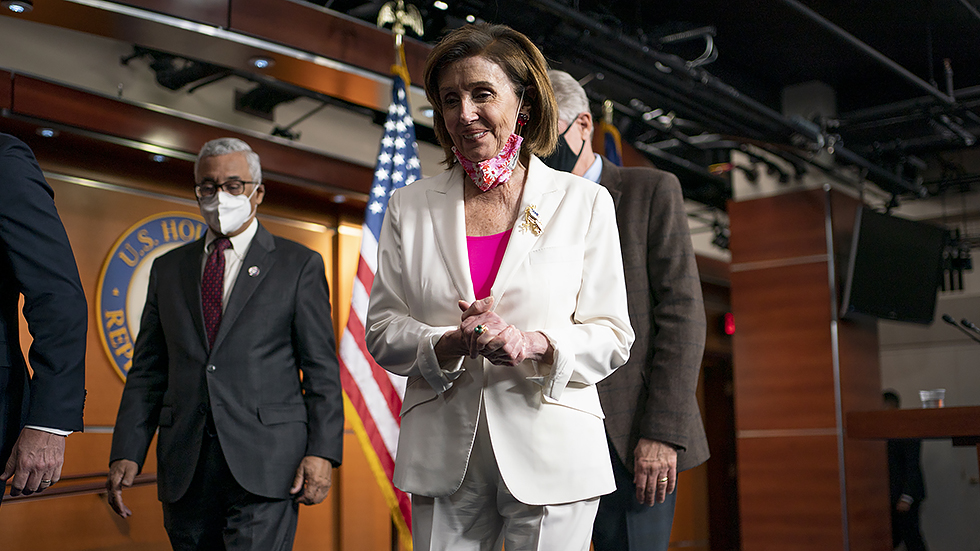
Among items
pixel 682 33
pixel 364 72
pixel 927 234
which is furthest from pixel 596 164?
→ pixel 927 234

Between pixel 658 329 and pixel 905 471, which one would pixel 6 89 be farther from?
pixel 905 471

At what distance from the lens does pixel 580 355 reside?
1.39 m

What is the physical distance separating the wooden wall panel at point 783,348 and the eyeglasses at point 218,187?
5.49 meters

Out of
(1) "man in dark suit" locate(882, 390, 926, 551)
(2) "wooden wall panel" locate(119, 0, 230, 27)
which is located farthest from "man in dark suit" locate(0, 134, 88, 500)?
(1) "man in dark suit" locate(882, 390, 926, 551)

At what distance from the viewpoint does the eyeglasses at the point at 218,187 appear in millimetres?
2699

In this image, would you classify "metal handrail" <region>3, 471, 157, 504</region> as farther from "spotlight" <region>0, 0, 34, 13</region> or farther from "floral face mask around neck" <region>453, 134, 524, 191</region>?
"floral face mask around neck" <region>453, 134, 524, 191</region>

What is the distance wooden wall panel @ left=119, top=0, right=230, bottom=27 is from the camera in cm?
390

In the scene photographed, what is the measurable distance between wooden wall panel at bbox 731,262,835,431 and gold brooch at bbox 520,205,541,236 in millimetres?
6001

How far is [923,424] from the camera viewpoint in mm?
4715

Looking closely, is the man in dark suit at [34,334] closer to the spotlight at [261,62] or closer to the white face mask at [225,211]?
the white face mask at [225,211]

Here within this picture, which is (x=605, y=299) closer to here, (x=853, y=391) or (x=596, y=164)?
(x=596, y=164)

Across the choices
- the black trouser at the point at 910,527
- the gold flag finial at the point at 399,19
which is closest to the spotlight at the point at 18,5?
the gold flag finial at the point at 399,19

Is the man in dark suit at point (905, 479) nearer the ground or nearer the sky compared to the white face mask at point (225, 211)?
nearer the ground

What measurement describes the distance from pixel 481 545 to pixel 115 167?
14.2 ft
